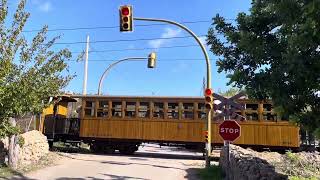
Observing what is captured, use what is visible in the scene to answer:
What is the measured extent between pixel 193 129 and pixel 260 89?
1643 cm

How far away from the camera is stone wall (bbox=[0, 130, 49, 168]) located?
16780 mm

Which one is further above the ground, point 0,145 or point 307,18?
point 307,18

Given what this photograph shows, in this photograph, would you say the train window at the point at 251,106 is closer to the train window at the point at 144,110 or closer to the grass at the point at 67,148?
the train window at the point at 144,110

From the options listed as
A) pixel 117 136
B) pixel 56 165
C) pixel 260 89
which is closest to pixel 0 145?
pixel 56 165

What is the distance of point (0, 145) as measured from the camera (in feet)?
53.6

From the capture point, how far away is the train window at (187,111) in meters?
24.1

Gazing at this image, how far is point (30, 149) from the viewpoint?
1778 centimetres

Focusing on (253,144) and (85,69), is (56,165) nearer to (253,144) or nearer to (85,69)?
(253,144)

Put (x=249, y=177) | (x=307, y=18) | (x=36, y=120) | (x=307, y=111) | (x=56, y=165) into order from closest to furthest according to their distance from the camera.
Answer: (x=307, y=18)
(x=307, y=111)
(x=249, y=177)
(x=56, y=165)
(x=36, y=120)

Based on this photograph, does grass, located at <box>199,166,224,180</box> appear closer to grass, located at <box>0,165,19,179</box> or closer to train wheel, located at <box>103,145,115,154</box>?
grass, located at <box>0,165,19,179</box>

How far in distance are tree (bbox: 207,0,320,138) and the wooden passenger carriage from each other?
15.0 metres

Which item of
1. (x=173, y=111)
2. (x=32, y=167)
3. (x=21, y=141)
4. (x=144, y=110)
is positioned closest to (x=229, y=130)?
(x=21, y=141)

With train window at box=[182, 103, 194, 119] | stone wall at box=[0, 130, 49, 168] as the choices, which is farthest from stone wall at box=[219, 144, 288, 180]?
train window at box=[182, 103, 194, 119]

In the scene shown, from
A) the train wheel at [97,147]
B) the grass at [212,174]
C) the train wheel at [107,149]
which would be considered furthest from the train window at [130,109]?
the grass at [212,174]
